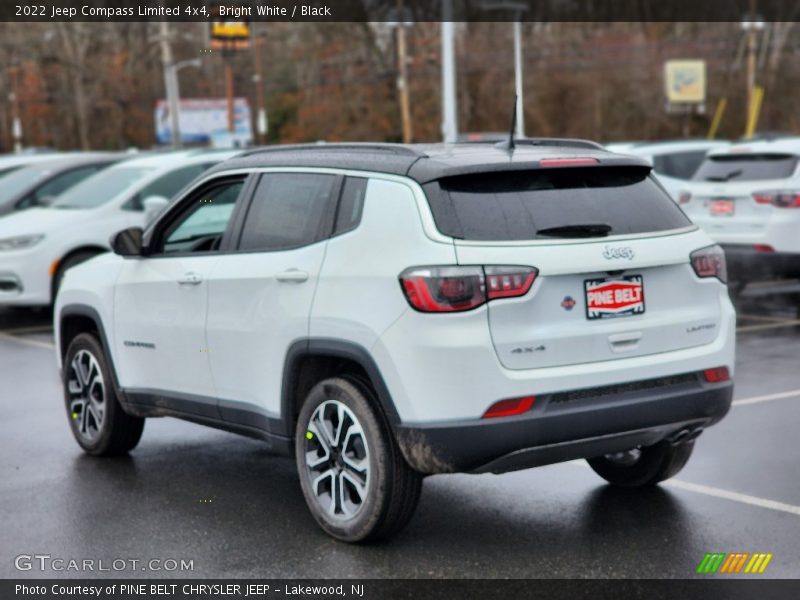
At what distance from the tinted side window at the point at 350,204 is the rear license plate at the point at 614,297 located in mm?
1041

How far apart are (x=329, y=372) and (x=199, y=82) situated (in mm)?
83792

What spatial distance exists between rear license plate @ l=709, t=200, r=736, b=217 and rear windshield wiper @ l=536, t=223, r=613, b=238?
8542 millimetres

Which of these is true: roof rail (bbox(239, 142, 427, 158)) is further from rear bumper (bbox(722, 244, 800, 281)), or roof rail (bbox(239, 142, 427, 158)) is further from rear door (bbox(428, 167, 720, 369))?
rear bumper (bbox(722, 244, 800, 281))

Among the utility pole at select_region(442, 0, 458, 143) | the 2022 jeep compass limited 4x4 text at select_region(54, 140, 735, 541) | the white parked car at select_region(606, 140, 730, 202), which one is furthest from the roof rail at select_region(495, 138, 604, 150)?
the utility pole at select_region(442, 0, 458, 143)

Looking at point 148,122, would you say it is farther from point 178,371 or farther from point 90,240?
point 178,371

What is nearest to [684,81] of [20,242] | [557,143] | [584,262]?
[20,242]

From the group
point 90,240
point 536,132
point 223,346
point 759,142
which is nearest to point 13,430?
point 223,346

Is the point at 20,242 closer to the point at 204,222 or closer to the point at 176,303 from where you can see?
the point at 204,222

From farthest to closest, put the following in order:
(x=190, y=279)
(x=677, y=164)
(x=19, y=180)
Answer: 1. (x=19, y=180)
2. (x=677, y=164)
3. (x=190, y=279)

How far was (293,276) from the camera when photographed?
5.82 m

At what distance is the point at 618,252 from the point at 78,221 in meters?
10.1

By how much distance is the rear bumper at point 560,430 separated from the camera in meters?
5.18

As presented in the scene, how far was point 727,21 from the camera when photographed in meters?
55.2

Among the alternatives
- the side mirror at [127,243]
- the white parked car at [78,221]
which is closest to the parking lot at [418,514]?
the side mirror at [127,243]
